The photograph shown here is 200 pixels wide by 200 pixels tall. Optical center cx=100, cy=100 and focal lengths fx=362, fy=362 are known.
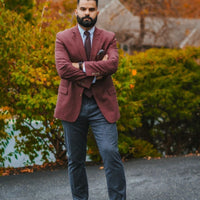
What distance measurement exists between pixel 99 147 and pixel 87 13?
1.25 meters

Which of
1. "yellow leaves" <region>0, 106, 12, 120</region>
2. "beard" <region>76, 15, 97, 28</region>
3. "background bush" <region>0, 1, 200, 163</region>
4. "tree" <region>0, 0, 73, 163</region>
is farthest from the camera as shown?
"yellow leaves" <region>0, 106, 12, 120</region>

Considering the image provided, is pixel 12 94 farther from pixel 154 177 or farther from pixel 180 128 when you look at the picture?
pixel 180 128

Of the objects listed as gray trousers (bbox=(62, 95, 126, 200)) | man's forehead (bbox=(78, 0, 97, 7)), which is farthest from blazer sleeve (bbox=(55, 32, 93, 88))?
man's forehead (bbox=(78, 0, 97, 7))

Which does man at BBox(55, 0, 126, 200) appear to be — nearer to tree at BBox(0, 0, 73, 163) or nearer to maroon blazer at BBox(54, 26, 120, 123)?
maroon blazer at BBox(54, 26, 120, 123)

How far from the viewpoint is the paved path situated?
4.51 m

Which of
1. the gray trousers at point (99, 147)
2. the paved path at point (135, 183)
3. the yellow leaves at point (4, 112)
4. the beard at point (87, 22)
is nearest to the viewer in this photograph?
the gray trousers at point (99, 147)

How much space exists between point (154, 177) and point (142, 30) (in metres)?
12.5

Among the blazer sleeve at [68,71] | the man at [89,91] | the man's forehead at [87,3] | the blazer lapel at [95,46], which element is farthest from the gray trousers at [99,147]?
Result: the man's forehead at [87,3]

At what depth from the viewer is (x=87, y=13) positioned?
3361 millimetres

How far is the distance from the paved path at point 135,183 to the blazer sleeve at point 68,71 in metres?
1.75

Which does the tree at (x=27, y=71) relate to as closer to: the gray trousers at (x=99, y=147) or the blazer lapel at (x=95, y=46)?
the gray trousers at (x=99, y=147)

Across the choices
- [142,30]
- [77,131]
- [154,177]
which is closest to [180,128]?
[154,177]

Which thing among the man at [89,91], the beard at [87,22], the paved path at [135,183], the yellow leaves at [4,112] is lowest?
the paved path at [135,183]

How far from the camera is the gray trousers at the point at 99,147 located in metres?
3.27
